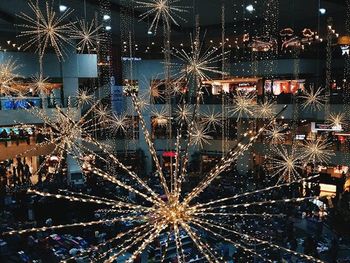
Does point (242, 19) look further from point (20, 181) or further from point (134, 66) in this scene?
point (20, 181)

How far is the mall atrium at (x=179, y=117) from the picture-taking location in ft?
38.9

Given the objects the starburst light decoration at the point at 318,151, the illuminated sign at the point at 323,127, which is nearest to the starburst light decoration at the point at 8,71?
the starburst light decoration at the point at 318,151

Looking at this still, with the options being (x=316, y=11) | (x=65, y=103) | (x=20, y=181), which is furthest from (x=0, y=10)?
(x=316, y=11)

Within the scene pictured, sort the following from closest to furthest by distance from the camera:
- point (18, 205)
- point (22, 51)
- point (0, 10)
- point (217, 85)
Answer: point (18, 205)
point (0, 10)
point (22, 51)
point (217, 85)

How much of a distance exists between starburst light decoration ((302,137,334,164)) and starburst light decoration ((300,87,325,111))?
177 centimetres

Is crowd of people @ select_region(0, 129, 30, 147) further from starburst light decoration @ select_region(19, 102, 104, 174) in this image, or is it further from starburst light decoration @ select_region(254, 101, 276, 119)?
starburst light decoration @ select_region(254, 101, 276, 119)

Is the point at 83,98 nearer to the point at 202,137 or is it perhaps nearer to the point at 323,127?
the point at 202,137

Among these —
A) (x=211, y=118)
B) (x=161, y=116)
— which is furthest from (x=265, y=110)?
(x=161, y=116)

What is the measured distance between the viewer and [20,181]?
56.9ft

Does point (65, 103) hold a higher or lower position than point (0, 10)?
lower

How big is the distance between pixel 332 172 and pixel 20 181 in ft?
46.5

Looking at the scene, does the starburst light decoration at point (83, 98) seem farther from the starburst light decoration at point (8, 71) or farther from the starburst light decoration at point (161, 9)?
the starburst light decoration at point (161, 9)

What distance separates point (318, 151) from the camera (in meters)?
16.6

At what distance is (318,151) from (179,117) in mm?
7504
